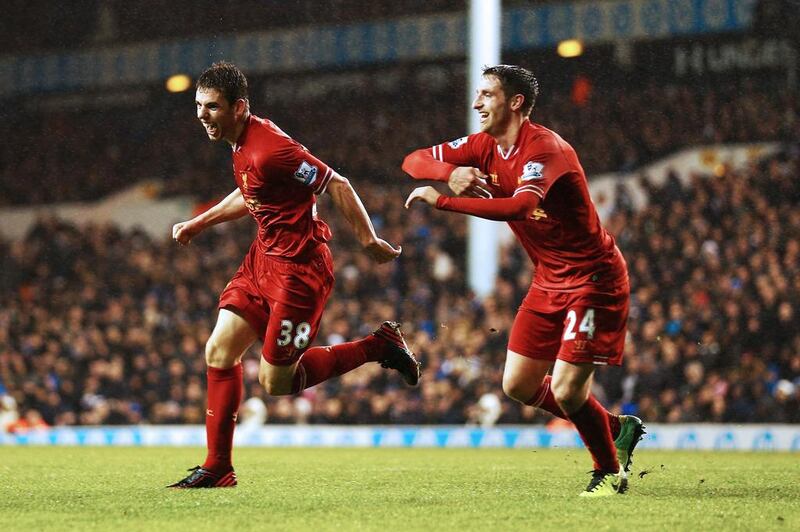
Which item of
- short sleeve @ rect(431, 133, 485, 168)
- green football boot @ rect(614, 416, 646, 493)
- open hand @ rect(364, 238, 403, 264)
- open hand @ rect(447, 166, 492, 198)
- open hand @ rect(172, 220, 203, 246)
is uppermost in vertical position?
short sleeve @ rect(431, 133, 485, 168)

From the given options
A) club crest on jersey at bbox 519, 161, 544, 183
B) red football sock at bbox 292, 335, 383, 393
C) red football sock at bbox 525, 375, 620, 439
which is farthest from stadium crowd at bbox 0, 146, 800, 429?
club crest on jersey at bbox 519, 161, 544, 183

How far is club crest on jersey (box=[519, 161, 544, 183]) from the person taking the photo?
636 cm

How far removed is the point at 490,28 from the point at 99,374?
7923mm

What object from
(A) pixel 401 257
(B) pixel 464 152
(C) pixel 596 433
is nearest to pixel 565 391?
(C) pixel 596 433

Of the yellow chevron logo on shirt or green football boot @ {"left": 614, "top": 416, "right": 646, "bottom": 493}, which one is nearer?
the yellow chevron logo on shirt

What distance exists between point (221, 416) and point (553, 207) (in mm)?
2171

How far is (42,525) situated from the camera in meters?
5.39

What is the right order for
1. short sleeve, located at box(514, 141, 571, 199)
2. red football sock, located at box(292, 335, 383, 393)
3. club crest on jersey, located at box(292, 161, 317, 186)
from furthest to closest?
red football sock, located at box(292, 335, 383, 393) → club crest on jersey, located at box(292, 161, 317, 186) → short sleeve, located at box(514, 141, 571, 199)

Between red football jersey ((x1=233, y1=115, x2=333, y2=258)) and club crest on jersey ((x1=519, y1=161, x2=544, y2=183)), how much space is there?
1093 millimetres

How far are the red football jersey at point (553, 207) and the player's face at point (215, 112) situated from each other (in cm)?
112

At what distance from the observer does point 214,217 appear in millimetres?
7426

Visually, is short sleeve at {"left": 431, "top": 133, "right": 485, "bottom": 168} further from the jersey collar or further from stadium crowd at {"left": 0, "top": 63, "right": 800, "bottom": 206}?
stadium crowd at {"left": 0, "top": 63, "right": 800, "bottom": 206}

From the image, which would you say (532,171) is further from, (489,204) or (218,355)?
(218,355)

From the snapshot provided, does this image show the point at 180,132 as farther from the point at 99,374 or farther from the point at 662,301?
the point at 662,301
